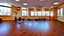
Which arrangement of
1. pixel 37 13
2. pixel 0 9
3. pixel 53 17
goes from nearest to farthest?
1. pixel 0 9
2. pixel 53 17
3. pixel 37 13

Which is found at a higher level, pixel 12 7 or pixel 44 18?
pixel 12 7

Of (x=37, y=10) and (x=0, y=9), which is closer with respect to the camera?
(x=0, y=9)

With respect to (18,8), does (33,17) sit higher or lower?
lower

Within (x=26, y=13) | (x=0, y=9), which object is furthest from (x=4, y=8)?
(x=26, y=13)

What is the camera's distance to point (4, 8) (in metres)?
19.2

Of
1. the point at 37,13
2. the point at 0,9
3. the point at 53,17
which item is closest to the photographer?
the point at 0,9

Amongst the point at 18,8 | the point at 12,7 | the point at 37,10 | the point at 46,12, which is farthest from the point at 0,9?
the point at 46,12

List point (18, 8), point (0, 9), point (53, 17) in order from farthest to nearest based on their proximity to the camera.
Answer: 1. point (53, 17)
2. point (18, 8)
3. point (0, 9)

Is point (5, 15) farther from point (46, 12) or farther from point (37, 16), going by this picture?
point (46, 12)

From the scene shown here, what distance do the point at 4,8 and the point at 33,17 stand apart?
752 cm

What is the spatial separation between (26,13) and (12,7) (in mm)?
5240

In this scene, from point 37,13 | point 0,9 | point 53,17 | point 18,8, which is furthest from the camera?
point 37,13

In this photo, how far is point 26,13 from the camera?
23.9 metres

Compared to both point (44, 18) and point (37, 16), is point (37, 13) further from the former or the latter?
point (44, 18)
